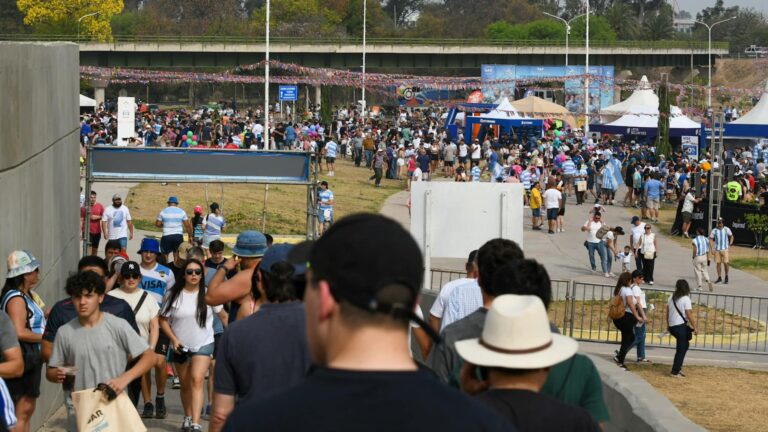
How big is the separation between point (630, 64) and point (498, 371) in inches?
4444

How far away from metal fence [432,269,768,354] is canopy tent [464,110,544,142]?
113ft

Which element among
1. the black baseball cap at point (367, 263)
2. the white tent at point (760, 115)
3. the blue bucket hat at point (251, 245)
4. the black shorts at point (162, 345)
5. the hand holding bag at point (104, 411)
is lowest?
the black shorts at point (162, 345)

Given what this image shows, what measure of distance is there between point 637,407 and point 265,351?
146 inches

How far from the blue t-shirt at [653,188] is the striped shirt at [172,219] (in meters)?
18.4

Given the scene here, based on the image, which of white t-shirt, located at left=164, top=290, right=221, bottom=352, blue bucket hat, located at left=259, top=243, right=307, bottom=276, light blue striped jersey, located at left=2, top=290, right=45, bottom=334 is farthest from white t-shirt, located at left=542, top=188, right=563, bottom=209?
blue bucket hat, located at left=259, top=243, right=307, bottom=276

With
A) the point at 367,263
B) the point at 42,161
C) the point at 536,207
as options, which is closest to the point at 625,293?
the point at 42,161

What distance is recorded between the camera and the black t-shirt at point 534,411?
3918 mm

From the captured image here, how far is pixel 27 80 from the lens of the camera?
1072 centimetres

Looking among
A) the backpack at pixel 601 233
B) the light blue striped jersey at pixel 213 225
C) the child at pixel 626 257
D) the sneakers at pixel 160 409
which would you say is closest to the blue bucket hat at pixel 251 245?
the sneakers at pixel 160 409

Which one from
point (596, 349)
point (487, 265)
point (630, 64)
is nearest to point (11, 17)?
point (630, 64)

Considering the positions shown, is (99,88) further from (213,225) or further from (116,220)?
(116,220)

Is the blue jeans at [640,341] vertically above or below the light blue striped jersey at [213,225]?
below

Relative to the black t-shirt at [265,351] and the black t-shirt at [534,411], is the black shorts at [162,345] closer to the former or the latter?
the black t-shirt at [265,351]

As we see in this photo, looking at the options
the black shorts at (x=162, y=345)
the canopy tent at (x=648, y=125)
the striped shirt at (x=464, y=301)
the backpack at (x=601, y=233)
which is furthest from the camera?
the canopy tent at (x=648, y=125)
